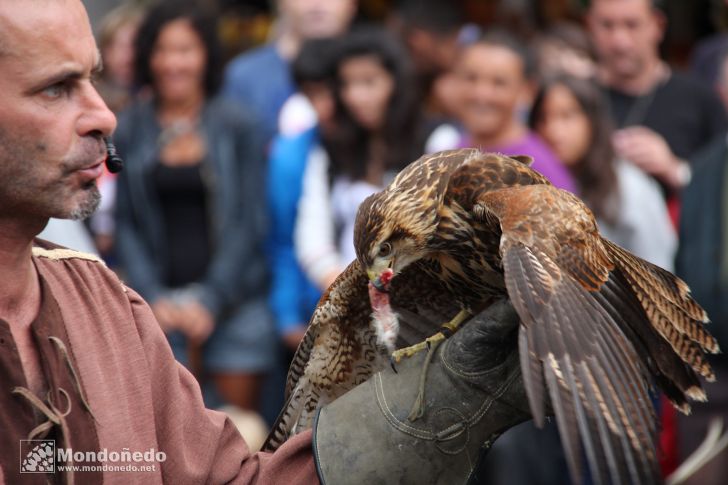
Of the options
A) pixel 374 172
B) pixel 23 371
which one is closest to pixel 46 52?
pixel 23 371

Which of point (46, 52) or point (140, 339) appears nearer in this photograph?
point (46, 52)

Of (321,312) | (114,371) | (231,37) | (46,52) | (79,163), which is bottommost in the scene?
(231,37)

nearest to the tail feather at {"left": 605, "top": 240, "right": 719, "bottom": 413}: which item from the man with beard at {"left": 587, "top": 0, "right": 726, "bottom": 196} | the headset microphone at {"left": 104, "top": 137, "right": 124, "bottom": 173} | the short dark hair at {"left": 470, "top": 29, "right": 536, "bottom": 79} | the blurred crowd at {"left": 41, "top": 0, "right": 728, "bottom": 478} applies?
the headset microphone at {"left": 104, "top": 137, "right": 124, "bottom": 173}

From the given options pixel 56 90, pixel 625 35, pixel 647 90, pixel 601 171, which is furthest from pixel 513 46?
pixel 56 90

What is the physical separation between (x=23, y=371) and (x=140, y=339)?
381 millimetres

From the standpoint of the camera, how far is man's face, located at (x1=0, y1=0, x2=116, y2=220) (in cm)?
272

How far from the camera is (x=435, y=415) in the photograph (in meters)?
3.09

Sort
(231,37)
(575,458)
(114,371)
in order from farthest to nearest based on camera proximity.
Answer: (231,37) < (114,371) < (575,458)

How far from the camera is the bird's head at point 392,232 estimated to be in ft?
12.2

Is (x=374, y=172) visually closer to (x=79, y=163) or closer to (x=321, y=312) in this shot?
(x=321, y=312)

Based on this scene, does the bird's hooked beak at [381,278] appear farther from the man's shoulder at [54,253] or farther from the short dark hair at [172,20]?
the short dark hair at [172,20]

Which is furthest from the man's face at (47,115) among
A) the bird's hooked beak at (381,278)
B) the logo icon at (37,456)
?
the bird's hooked beak at (381,278)

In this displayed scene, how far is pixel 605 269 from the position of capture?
3.35 m

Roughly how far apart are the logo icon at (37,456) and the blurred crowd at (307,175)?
363 cm
